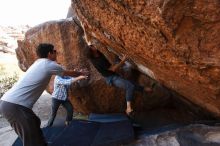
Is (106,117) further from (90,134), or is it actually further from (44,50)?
(44,50)

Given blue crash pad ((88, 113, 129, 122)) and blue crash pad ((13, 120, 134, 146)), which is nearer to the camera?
blue crash pad ((13, 120, 134, 146))

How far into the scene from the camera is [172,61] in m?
4.51

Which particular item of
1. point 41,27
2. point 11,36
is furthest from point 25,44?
point 11,36

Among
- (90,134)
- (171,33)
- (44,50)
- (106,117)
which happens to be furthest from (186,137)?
(44,50)

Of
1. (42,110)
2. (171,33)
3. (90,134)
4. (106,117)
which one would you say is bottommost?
(42,110)

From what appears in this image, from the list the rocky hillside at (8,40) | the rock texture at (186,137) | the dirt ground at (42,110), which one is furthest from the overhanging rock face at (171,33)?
the rocky hillside at (8,40)

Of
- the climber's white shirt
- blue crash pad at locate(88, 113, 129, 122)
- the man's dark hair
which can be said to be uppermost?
the man's dark hair

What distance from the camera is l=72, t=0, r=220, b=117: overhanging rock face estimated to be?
3.62 metres

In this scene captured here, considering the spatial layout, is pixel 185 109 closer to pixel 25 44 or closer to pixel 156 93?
pixel 156 93

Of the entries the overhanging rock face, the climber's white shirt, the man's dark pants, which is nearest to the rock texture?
the overhanging rock face

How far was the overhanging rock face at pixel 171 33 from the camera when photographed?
11.9 ft

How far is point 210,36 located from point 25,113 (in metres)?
2.73

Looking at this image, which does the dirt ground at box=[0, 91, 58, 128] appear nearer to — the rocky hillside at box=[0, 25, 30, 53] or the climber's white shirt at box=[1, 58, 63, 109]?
the climber's white shirt at box=[1, 58, 63, 109]

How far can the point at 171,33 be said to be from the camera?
388 centimetres
